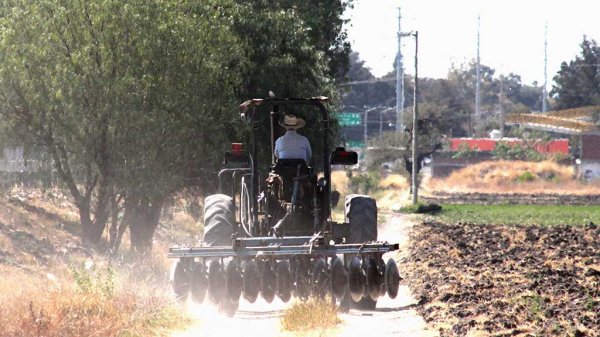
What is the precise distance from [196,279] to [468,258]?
1088 centimetres

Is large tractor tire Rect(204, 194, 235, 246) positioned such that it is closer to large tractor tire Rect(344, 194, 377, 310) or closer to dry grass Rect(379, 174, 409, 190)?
large tractor tire Rect(344, 194, 377, 310)

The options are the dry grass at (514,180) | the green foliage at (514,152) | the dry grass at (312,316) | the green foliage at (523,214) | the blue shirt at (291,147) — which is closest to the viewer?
the dry grass at (312,316)

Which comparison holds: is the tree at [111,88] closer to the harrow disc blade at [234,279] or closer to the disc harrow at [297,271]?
the disc harrow at [297,271]

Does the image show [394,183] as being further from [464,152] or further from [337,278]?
[337,278]

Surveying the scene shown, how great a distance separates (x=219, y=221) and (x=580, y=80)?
145 metres

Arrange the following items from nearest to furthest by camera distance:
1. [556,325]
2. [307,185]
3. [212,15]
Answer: [556,325], [307,185], [212,15]

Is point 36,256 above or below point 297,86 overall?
below

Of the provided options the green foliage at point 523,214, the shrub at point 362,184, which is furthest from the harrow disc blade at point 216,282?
the shrub at point 362,184

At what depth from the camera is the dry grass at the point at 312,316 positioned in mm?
18000

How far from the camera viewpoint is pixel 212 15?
37.1 metres

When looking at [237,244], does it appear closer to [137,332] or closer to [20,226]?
[137,332]

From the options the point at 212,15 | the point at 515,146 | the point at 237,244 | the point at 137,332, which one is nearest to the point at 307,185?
the point at 237,244

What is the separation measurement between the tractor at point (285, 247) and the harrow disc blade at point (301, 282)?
14 mm

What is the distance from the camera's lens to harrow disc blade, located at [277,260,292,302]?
18.2 meters
